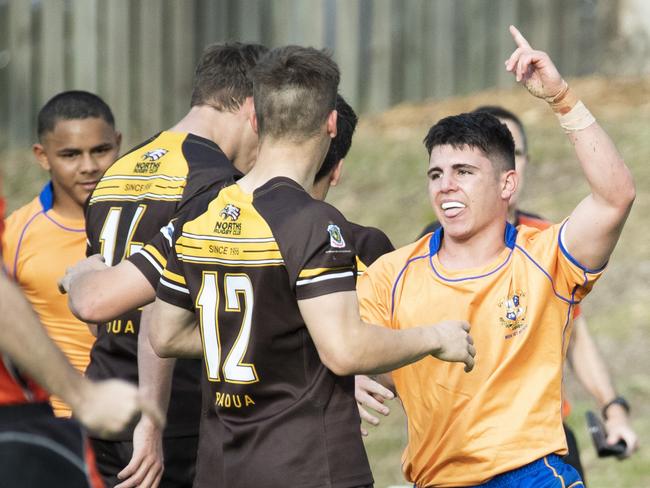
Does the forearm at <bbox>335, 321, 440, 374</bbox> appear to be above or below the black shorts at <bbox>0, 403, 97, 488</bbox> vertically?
above

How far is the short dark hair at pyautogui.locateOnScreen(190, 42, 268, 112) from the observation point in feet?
17.0

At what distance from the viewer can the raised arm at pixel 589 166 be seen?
4367 millimetres

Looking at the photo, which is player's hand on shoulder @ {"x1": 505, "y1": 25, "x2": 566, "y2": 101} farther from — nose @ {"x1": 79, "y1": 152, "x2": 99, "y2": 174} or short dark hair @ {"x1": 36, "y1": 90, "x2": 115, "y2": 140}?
short dark hair @ {"x1": 36, "y1": 90, "x2": 115, "y2": 140}

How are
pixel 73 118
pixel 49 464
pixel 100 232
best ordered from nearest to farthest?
1. pixel 49 464
2. pixel 100 232
3. pixel 73 118

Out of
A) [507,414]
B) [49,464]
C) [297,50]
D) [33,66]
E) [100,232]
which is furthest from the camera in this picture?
[33,66]

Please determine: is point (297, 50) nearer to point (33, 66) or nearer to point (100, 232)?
point (100, 232)

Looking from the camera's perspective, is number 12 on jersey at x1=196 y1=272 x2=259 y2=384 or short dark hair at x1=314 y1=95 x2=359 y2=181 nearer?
number 12 on jersey at x1=196 y1=272 x2=259 y2=384

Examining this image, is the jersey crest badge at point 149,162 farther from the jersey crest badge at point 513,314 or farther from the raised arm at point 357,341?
the jersey crest badge at point 513,314

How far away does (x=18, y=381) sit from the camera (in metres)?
3.56

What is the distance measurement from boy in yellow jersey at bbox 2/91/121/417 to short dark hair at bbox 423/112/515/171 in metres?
2.11

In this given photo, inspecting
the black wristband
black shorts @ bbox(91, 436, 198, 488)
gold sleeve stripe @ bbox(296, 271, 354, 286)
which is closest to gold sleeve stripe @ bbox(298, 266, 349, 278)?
gold sleeve stripe @ bbox(296, 271, 354, 286)

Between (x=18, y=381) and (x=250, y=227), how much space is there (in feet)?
2.84

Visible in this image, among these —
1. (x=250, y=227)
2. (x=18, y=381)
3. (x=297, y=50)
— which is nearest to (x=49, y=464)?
(x=18, y=381)

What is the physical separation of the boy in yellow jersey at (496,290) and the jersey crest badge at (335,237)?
861mm
